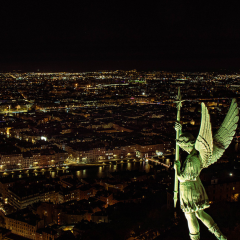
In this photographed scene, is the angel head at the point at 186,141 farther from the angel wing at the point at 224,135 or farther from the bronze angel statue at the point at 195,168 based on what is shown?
the angel wing at the point at 224,135

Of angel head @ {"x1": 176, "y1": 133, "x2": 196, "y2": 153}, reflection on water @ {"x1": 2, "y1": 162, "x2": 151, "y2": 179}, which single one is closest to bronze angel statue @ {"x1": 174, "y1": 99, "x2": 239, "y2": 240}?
angel head @ {"x1": 176, "y1": 133, "x2": 196, "y2": 153}

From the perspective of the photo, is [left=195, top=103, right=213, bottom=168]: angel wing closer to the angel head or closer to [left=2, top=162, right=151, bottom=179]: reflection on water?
the angel head

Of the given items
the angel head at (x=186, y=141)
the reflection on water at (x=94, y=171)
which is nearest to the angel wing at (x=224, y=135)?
the angel head at (x=186, y=141)

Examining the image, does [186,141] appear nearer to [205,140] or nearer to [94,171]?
[205,140]

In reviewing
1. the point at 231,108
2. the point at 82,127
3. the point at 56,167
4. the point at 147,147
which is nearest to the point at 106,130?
the point at 82,127

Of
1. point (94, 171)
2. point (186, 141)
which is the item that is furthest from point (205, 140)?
point (94, 171)

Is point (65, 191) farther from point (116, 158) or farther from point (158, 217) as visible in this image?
point (116, 158)

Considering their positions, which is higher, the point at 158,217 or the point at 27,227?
the point at 158,217

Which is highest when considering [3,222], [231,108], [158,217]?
[231,108]
